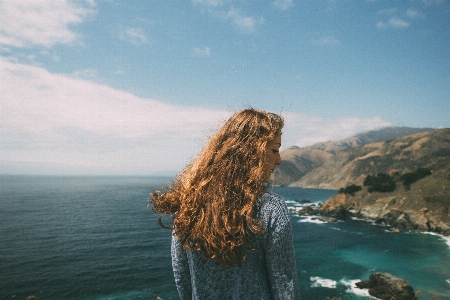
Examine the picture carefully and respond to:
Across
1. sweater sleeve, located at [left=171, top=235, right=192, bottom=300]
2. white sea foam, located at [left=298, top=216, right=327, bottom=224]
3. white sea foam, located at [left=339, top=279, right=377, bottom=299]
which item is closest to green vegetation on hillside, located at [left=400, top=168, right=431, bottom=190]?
white sea foam, located at [left=298, top=216, right=327, bottom=224]

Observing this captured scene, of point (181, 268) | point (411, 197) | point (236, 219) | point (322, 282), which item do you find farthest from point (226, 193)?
point (411, 197)

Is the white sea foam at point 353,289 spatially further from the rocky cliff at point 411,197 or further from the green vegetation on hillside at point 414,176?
the green vegetation on hillside at point 414,176

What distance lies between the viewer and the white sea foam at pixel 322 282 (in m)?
25.8

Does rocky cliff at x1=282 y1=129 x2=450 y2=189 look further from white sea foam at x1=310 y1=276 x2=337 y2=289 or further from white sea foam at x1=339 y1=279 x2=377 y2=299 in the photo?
white sea foam at x1=339 y1=279 x2=377 y2=299

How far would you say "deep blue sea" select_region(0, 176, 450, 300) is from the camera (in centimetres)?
2616

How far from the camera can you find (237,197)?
71.3 inches

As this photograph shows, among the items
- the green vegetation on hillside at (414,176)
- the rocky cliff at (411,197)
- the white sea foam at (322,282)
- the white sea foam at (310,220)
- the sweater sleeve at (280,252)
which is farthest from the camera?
the white sea foam at (310,220)

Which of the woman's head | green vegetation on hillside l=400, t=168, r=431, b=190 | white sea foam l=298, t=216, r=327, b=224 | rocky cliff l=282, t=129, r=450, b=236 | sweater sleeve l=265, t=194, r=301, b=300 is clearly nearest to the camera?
sweater sleeve l=265, t=194, r=301, b=300

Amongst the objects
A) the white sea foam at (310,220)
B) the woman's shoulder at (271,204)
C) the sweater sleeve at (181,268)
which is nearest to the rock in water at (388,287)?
the sweater sleeve at (181,268)

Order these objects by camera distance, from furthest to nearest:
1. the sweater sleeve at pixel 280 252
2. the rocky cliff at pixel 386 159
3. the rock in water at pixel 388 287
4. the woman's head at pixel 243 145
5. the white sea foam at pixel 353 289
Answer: the rocky cliff at pixel 386 159
the white sea foam at pixel 353 289
the rock in water at pixel 388 287
the woman's head at pixel 243 145
the sweater sleeve at pixel 280 252

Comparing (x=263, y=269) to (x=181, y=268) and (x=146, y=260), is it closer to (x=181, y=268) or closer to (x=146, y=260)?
(x=181, y=268)

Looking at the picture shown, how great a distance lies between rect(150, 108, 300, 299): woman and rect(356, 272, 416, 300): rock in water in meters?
26.7

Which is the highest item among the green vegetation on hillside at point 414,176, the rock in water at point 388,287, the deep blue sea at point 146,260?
the green vegetation on hillside at point 414,176

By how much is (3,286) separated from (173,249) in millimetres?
38657
